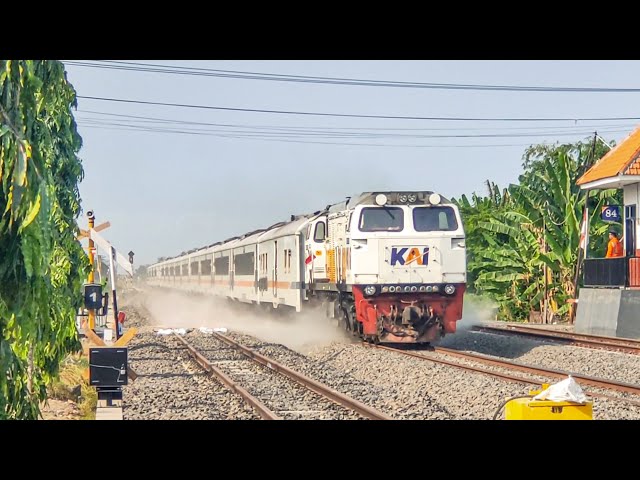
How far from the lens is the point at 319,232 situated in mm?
22812

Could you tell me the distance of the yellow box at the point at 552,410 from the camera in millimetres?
6898

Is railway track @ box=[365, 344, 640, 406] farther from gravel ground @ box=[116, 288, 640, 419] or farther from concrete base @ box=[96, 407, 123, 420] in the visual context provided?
concrete base @ box=[96, 407, 123, 420]

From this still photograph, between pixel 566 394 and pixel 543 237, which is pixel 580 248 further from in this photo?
pixel 566 394

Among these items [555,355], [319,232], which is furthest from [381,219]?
[555,355]

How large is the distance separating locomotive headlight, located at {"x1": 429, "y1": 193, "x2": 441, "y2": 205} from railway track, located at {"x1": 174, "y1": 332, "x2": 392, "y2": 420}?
492cm

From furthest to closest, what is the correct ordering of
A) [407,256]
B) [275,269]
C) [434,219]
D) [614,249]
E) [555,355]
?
1. [275,269]
2. [614,249]
3. [434,219]
4. [407,256]
5. [555,355]

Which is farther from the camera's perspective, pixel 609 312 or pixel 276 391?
pixel 609 312

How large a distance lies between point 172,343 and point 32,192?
20113 mm

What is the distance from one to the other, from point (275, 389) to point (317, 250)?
30.6 ft

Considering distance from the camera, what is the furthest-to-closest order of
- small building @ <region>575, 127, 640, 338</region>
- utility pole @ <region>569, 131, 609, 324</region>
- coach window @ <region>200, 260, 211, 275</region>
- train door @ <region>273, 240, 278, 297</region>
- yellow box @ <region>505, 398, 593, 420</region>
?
coach window @ <region>200, 260, 211, 275</region>, train door @ <region>273, 240, 278, 297</region>, utility pole @ <region>569, 131, 609, 324</region>, small building @ <region>575, 127, 640, 338</region>, yellow box @ <region>505, 398, 593, 420</region>

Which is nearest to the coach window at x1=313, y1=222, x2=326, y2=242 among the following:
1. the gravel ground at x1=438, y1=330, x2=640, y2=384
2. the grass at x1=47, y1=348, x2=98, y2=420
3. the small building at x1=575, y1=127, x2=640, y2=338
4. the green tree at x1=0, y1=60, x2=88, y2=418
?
the gravel ground at x1=438, y1=330, x2=640, y2=384

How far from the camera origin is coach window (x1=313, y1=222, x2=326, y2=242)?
22.7m

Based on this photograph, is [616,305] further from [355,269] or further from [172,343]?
[172,343]
